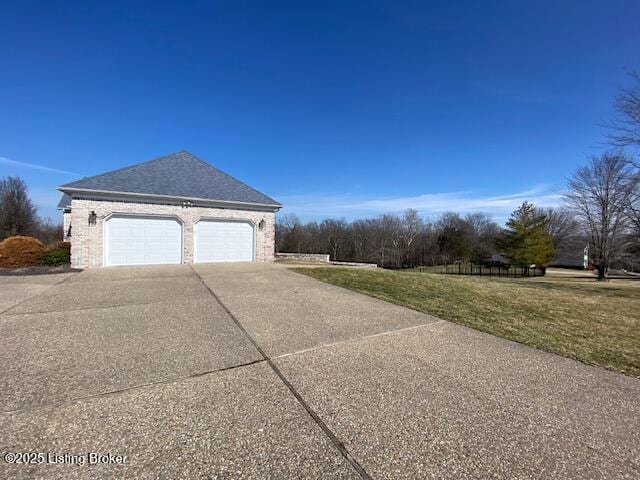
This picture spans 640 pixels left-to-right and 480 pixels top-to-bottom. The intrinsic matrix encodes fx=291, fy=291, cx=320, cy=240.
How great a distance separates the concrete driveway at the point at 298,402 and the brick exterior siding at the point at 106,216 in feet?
24.2

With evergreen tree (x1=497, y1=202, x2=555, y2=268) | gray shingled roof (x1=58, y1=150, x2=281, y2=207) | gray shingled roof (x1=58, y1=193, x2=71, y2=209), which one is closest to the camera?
gray shingled roof (x1=58, y1=150, x2=281, y2=207)

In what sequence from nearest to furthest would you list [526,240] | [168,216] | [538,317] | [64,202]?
[538,317]
[168,216]
[64,202]
[526,240]

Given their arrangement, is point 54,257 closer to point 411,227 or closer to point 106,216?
point 106,216

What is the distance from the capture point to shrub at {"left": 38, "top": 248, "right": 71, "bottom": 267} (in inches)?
446

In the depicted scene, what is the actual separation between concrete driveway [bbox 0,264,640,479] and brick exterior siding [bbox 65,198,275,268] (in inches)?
291

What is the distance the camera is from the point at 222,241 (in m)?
13.4

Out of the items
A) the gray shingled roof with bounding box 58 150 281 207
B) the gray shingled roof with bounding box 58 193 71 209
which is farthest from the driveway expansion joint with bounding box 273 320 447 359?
the gray shingled roof with bounding box 58 193 71 209

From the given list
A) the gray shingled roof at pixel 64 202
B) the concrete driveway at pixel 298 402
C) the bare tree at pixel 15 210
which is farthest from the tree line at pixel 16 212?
the concrete driveway at pixel 298 402

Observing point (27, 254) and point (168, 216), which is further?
point (168, 216)

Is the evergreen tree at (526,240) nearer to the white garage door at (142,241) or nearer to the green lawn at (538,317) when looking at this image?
the green lawn at (538,317)

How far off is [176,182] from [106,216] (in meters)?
3.18

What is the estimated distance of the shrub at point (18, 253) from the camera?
11.0 metres

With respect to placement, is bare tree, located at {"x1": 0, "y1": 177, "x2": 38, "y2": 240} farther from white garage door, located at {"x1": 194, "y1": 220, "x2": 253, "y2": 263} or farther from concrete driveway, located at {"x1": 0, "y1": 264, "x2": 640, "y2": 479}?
concrete driveway, located at {"x1": 0, "y1": 264, "x2": 640, "y2": 479}

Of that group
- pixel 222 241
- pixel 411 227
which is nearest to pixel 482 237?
pixel 411 227
